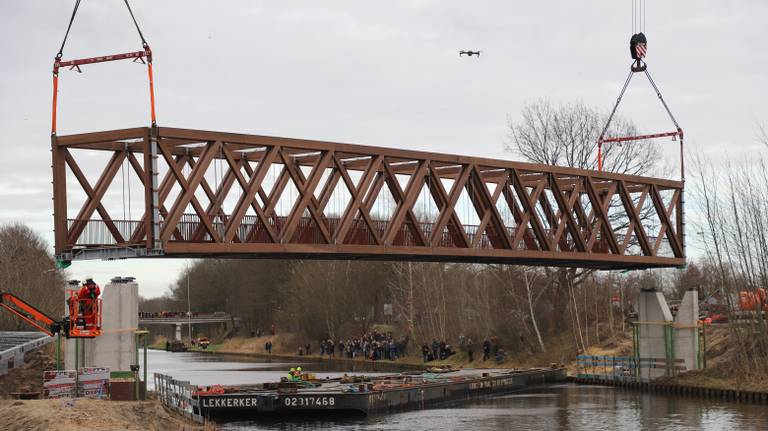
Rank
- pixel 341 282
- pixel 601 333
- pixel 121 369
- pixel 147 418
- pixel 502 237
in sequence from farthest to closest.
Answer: pixel 341 282 < pixel 601 333 < pixel 502 237 < pixel 121 369 < pixel 147 418

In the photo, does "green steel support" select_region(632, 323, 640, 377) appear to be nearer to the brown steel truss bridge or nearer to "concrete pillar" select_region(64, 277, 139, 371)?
the brown steel truss bridge

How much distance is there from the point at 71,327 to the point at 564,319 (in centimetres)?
5390

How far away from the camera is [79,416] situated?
107ft

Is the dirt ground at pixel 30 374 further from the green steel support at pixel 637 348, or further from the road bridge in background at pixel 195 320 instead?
the road bridge in background at pixel 195 320

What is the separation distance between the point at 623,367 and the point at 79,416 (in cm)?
→ 4513

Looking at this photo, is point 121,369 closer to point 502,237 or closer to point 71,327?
point 71,327

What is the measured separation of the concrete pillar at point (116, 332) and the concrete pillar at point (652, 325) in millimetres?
36811

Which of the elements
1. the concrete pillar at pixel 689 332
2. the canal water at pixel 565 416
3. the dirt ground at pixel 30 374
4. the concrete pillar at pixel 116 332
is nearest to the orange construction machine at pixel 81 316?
the concrete pillar at pixel 116 332

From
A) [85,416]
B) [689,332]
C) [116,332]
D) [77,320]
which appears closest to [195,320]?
[689,332]

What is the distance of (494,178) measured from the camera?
5506 centimetres

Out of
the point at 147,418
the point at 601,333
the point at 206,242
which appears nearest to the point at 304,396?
the point at 206,242

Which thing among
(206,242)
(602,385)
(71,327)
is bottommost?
(602,385)

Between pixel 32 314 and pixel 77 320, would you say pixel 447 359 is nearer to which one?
pixel 32 314

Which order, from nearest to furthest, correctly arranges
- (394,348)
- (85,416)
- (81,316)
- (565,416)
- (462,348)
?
(85,416) < (81,316) < (565,416) < (462,348) < (394,348)
